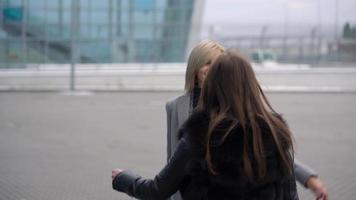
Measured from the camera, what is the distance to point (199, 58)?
3.27 meters

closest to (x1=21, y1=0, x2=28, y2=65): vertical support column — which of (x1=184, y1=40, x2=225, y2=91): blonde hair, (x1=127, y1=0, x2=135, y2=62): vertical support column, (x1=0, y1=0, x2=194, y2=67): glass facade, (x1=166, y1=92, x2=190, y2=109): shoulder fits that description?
(x1=0, y1=0, x2=194, y2=67): glass facade

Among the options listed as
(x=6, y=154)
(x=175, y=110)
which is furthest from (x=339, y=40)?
(x=175, y=110)

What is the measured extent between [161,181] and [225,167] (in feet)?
0.97

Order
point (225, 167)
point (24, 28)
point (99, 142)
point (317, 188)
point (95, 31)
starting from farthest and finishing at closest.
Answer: point (95, 31) < point (24, 28) < point (99, 142) < point (317, 188) < point (225, 167)

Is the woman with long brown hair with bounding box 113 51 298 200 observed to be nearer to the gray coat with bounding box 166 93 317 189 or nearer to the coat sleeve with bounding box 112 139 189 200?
the coat sleeve with bounding box 112 139 189 200

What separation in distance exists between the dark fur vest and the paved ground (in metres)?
4.49

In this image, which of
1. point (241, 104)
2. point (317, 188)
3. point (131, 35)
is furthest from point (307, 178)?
point (131, 35)

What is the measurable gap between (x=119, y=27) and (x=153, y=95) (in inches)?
526

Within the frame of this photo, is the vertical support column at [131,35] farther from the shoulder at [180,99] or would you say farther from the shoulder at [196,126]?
the shoulder at [196,126]

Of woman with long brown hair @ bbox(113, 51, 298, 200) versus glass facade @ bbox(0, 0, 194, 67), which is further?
glass facade @ bbox(0, 0, 194, 67)

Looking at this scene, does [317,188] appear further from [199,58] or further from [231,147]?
[199,58]

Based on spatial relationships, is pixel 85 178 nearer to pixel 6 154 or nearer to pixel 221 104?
pixel 6 154

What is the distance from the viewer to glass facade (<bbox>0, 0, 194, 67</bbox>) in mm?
28000

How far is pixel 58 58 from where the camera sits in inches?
1153
